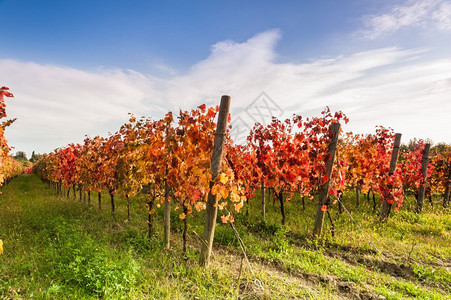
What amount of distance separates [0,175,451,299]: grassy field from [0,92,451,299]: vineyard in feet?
0.09

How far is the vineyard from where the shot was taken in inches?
162

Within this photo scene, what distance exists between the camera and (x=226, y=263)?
4.96 metres

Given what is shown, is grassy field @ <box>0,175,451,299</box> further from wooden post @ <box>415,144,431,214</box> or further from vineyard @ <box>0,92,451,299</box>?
wooden post @ <box>415,144,431,214</box>

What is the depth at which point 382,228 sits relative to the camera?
8391 millimetres

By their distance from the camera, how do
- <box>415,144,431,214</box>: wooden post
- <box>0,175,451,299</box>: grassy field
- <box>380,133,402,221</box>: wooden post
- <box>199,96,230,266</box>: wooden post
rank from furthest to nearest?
<box>415,144,431,214</box>: wooden post
<box>380,133,402,221</box>: wooden post
<box>199,96,230,266</box>: wooden post
<box>0,175,451,299</box>: grassy field

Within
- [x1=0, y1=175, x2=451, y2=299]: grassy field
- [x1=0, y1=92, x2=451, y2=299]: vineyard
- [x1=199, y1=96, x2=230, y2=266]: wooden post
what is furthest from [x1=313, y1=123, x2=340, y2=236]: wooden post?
[x1=199, y1=96, x2=230, y2=266]: wooden post

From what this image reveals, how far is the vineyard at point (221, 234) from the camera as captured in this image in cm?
412

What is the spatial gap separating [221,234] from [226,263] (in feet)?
5.66

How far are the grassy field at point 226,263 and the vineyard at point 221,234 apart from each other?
0.03 m

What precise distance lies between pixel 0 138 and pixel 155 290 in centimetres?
351

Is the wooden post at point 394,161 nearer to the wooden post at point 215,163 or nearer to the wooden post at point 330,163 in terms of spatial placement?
the wooden post at point 330,163

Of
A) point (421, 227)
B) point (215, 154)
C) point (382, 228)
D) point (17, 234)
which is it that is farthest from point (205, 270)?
point (421, 227)

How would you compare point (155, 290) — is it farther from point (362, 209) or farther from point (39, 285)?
point (362, 209)

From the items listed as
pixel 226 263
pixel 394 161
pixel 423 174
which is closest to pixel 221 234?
pixel 226 263
